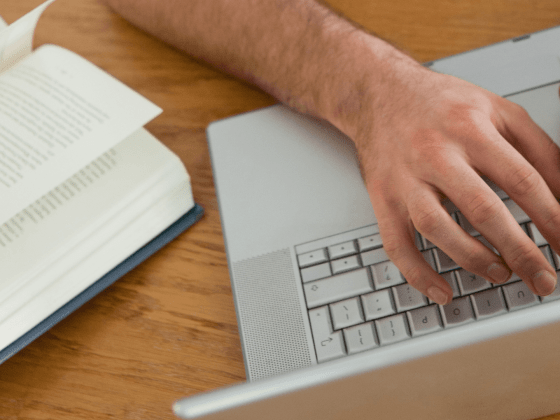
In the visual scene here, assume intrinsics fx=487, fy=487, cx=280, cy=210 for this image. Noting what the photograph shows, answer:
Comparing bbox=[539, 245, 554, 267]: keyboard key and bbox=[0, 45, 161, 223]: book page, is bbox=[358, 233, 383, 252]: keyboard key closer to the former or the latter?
bbox=[539, 245, 554, 267]: keyboard key

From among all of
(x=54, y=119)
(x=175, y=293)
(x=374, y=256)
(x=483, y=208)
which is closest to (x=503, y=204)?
(x=483, y=208)

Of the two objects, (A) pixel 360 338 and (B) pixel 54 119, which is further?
(B) pixel 54 119

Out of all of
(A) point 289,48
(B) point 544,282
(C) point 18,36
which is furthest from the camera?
(A) point 289,48

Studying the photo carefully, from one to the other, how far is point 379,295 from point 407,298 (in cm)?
2

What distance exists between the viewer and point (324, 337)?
412mm

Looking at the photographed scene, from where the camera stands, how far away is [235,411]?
247 mm

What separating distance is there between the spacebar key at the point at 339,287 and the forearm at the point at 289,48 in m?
0.16

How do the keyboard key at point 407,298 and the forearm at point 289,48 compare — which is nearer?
the keyboard key at point 407,298

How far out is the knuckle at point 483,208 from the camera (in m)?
0.39

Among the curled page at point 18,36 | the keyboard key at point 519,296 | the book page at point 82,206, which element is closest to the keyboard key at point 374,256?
the keyboard key at point 519,296

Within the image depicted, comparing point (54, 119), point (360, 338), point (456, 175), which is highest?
point (54, 119)

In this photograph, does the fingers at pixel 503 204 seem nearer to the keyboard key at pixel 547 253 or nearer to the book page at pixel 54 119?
the keyboard key at pixel 547 253

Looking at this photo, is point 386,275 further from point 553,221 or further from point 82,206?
point 82,206

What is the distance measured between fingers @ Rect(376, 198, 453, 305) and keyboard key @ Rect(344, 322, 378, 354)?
2.1 inches
